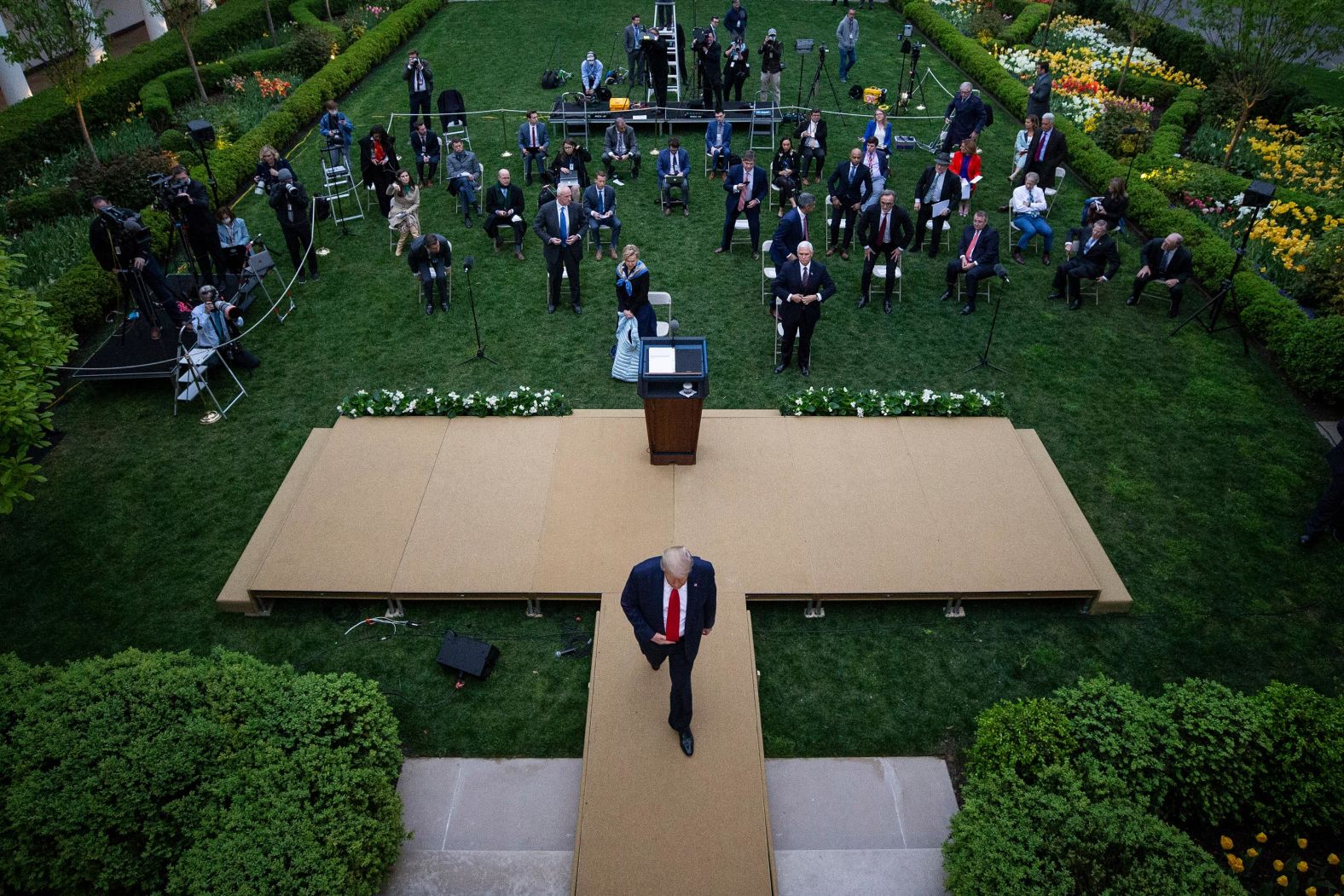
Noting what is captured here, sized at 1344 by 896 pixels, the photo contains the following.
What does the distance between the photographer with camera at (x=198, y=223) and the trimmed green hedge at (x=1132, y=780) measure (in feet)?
38.6

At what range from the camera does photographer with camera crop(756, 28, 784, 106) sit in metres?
18.9

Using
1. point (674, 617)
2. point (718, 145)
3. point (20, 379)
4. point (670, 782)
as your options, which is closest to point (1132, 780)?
point (670, 782)

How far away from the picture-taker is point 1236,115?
58.4 feet

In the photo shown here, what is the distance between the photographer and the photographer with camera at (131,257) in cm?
1112

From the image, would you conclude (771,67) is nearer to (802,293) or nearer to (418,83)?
(418,83)

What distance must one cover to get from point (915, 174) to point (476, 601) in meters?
12.5

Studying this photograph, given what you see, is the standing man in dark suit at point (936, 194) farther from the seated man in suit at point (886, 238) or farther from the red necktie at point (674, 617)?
the red necktie at point (674, 617)

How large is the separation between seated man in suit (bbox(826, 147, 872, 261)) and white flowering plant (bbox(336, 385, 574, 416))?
20.0 ft

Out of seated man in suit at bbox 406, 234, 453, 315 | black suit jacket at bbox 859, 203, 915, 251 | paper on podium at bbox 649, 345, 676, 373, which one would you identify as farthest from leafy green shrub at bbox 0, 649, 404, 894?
black suit jacket at bbox 859, 203, 915, 251

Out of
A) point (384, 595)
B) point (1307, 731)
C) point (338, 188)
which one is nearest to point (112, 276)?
point (338, 188)

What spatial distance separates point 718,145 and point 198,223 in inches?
344

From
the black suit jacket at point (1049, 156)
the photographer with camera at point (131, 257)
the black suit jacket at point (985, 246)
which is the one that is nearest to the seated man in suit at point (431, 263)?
the photographer with camera at point (131, 257)

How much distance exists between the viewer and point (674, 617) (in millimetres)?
6270

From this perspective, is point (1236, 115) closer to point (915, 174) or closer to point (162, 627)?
point (915, 174)
